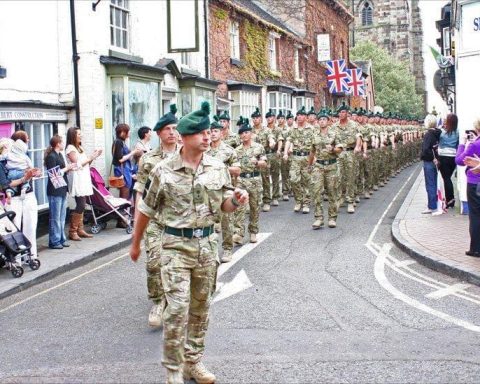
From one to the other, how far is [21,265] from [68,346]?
3714 millimetres

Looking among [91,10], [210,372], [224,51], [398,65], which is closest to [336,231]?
[91,10]

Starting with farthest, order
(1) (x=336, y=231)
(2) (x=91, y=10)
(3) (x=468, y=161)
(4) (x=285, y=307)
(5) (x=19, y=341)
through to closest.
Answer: (2) (x=91, y=10) → (1) (x=336, y=231) → (3) (x=468, y=161) → (4) (x=285, y=307) → (5) (x=19, y=341)

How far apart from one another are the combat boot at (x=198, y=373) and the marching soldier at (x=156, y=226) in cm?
155

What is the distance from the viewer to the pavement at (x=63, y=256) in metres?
9.33

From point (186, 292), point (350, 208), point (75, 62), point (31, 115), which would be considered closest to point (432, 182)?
point (350, 208)

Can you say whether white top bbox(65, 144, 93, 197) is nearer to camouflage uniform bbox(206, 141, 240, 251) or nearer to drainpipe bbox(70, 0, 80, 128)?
drainpipe bbox(70, 0, 80, 128)

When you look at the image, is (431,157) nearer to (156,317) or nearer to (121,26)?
(121,26)

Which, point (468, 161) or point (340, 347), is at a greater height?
point (468, 161)

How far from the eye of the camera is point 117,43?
16.9m

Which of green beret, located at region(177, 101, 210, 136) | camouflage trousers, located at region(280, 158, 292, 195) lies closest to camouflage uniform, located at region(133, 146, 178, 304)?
green beret, located at region(177, 101, 210, 136)

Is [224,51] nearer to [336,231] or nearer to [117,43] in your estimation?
[117,43]

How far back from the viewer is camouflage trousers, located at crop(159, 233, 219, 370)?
517cm

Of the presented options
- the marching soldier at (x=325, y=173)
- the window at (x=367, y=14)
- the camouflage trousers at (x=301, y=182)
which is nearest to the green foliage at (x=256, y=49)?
the camouflage trousers at (x=301, y=182)

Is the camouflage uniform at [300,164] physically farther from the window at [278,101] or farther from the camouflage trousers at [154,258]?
the window at [278,101]
